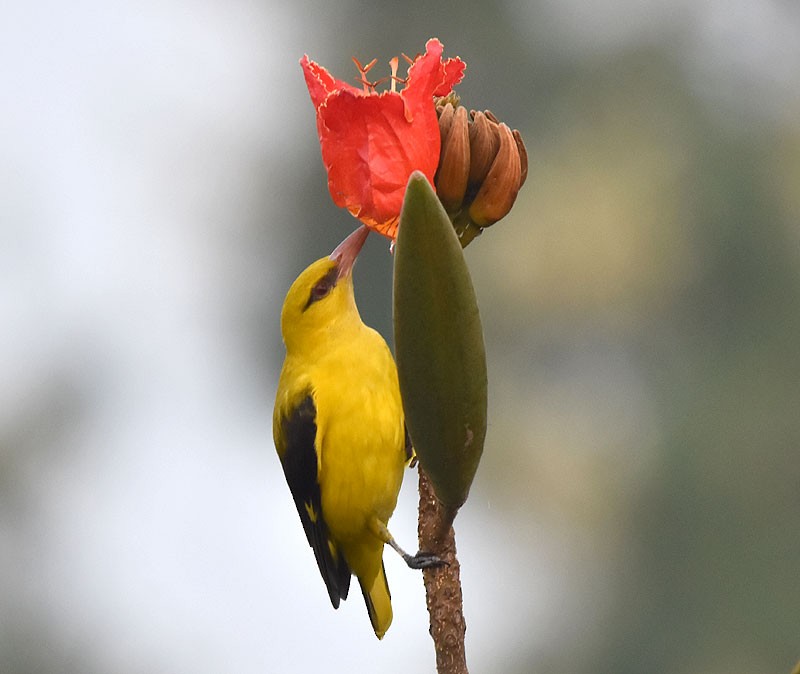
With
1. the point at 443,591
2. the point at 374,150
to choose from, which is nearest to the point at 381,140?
the point at 374,150

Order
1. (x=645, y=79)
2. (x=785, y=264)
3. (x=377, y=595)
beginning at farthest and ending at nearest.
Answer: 1. (x=645, y=79)
2. (x=785, y=264)
3. (x=377, y=595)

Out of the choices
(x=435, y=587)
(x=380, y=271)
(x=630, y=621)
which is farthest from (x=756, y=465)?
(x=435, y=587)

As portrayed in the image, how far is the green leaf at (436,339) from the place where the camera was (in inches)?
24.5

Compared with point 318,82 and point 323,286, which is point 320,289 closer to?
point 323,286

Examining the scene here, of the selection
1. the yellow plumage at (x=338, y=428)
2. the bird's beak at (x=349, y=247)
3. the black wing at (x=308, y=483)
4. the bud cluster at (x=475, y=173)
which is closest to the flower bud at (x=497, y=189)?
the bud cluster at (x=475, y=173)

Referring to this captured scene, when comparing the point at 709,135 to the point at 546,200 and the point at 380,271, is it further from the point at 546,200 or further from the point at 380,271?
the point at 380,271

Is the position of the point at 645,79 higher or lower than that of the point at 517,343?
higher

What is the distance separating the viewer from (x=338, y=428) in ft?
6.07

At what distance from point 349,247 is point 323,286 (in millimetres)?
587

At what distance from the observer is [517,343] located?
5516 millimetres

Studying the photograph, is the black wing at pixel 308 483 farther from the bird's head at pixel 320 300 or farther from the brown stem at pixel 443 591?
the brown stem at pixel 443 591

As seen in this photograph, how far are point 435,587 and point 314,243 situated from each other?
17.6 feet

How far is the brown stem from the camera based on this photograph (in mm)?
697

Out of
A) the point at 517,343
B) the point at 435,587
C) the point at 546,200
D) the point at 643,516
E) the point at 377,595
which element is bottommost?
the point at 435,587
